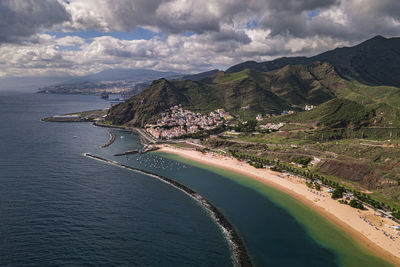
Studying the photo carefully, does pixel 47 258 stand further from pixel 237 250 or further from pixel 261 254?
pixel 261 254

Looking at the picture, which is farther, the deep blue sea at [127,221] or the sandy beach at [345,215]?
the sandy beach at [345,215]

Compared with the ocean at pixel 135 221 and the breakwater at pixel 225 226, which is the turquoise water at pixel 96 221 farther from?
the breakwater at pixel 225 226

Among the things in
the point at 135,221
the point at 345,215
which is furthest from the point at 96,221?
the point at 345,215

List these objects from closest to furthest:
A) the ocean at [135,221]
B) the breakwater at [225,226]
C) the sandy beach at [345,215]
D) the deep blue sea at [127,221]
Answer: the deep blue sea at [127,221] < the ocean at [135,221] < the breakwater at [225,226] < the sandy beach at [345,215]

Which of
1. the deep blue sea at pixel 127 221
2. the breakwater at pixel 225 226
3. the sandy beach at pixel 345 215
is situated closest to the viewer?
the deep blue sea at pixel 127 221

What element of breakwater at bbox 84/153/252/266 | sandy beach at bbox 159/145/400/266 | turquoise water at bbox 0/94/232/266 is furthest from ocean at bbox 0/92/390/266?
sandy beach at bbox 159/145/400/266

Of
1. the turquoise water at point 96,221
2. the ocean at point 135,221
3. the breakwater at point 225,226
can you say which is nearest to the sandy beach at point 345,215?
the ocean at point 135,221

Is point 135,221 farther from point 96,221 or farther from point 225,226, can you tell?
point 225,226
